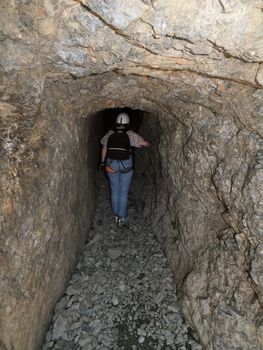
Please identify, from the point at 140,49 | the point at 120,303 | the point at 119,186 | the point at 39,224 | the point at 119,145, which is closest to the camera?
the point at 140,49

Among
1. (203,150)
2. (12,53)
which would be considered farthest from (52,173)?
(203,150)

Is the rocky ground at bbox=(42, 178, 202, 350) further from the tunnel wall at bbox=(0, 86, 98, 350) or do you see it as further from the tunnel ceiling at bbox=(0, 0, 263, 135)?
the tunnel ceiling at bbox=(0, 0, 263, 135)

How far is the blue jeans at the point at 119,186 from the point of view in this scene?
17.0 feet

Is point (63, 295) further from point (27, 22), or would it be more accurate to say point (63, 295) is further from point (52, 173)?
point (27, 22)

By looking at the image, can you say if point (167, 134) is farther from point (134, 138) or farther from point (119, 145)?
point (119, 145)

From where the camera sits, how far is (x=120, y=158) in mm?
4996

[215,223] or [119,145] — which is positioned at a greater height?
[119,145]

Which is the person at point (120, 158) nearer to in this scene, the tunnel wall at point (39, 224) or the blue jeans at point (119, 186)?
the blue jeans at point (119, 186)

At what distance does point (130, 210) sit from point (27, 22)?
411 centimetres

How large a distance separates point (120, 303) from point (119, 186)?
2074 mm

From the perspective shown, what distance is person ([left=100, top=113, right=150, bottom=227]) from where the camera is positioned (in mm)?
4891

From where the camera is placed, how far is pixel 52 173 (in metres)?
3.19

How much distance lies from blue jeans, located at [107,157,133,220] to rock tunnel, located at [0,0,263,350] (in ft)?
3.25

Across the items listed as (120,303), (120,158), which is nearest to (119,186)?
(120,158)
